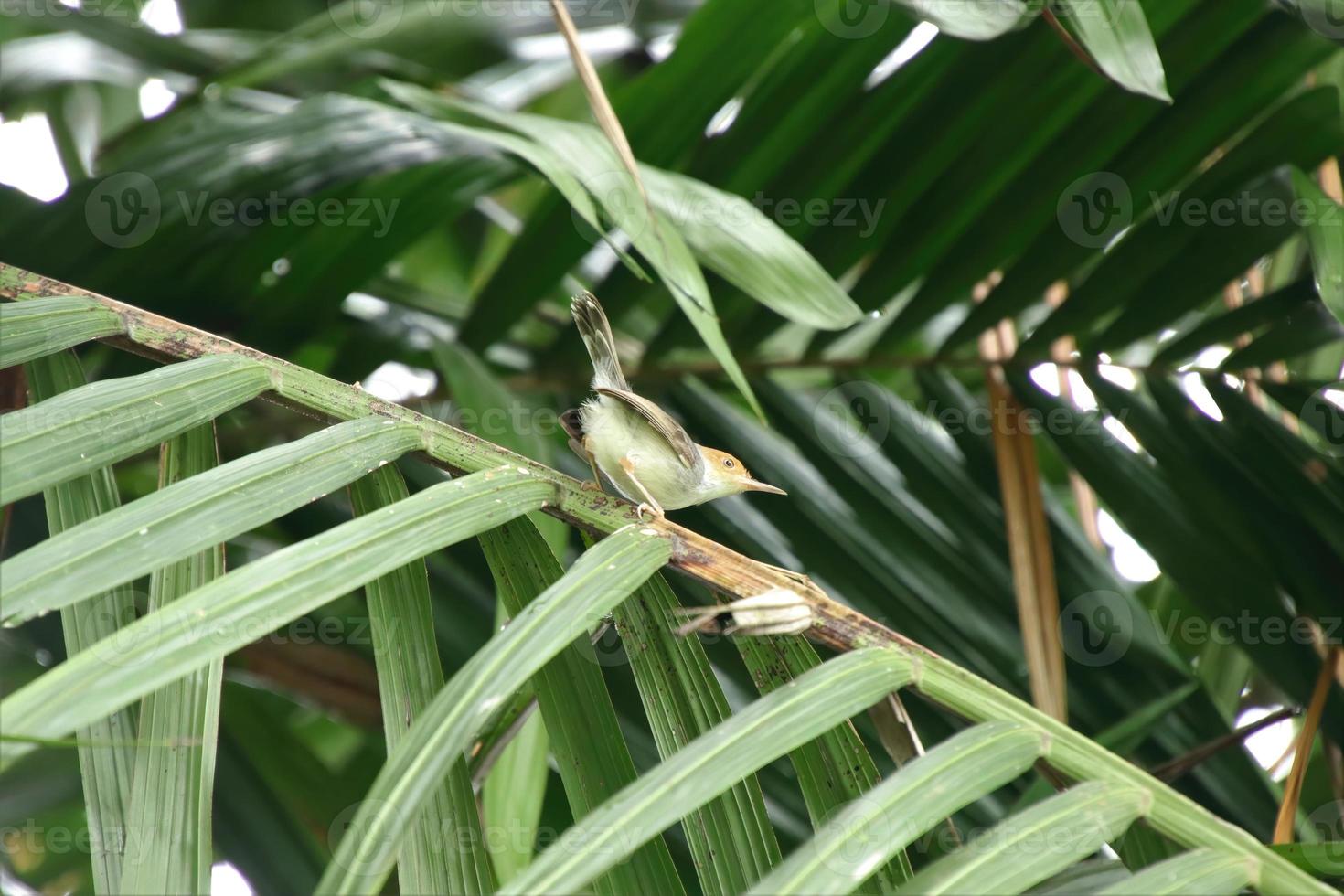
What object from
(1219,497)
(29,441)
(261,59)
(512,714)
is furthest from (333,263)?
(1219,497)

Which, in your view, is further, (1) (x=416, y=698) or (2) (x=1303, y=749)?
(2) (x=1303, y=749)

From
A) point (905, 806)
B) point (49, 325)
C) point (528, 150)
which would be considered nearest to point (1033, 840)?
point (905, 806)

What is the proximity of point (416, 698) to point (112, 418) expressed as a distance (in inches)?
20.9

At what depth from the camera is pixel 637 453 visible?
9.05 ft

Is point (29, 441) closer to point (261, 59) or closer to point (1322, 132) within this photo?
point (261, 59)

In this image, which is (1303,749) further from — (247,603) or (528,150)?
(247,603)

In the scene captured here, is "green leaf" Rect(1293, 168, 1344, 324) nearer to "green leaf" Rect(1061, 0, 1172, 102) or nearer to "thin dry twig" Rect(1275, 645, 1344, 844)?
"green leaf" Rect(1061, 0, 1172, 102)

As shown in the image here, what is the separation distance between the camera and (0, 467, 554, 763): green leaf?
1.05m

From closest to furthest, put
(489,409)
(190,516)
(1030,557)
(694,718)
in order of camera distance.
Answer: (190,516) < (694,718) < (489,409) < (1030,557)

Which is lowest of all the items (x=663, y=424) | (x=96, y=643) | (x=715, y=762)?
(x=715, y=762)

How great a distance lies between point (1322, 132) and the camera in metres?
2.84

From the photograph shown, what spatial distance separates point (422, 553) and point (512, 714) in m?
0.67

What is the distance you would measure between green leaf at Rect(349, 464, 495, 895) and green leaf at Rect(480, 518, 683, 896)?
0.14 metres

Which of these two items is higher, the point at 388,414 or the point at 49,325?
the point at 49,325
